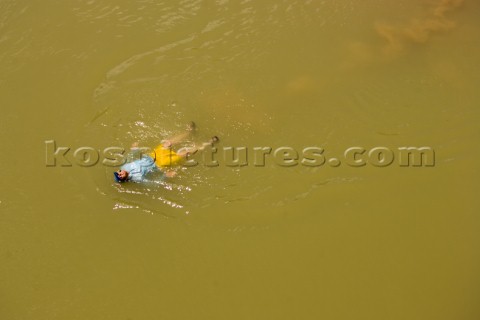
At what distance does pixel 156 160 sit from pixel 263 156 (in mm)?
1188

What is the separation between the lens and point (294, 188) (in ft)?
16.9

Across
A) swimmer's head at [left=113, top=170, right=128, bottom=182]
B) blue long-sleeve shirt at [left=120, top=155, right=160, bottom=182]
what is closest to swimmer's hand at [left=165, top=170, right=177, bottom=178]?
blue long-sleeve shirt at [left=120, top=155, right=160, bottom=182]

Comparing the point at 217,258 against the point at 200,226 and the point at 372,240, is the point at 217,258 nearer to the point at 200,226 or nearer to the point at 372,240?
the point at 200,226

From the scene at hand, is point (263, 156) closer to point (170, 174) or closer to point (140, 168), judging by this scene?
point (170, 174)

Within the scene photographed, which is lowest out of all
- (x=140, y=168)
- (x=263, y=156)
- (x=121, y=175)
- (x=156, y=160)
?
(x=121, y=175)

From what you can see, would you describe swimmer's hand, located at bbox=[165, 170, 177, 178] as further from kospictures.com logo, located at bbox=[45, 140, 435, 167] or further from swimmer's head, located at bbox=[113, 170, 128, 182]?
swimmer's head, located at bbox=[113, 170, 128, 182]

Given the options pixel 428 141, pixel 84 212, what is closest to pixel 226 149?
pixel 84 212

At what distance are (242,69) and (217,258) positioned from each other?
8.11ft

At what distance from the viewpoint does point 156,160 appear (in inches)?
203

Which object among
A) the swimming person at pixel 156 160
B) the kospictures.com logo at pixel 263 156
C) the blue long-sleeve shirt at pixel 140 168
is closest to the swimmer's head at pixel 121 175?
the swimming person at pixel 156 160

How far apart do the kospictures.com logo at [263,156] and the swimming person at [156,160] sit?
5cm

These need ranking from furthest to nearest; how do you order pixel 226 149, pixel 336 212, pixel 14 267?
pixel 226 149 → pixel 336 212 → pixel 14 267

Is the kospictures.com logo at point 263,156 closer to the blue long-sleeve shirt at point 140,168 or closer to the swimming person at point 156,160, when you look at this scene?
the swimming person at point 156,160

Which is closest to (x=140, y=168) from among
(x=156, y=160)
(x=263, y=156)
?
(x=156, y=160)
